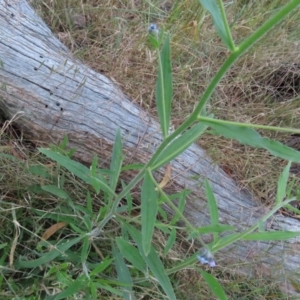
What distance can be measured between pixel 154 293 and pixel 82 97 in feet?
2.56

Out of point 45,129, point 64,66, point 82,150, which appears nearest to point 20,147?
point 45,129

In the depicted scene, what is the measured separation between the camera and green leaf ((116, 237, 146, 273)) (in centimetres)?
137

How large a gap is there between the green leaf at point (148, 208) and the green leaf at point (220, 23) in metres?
0.36

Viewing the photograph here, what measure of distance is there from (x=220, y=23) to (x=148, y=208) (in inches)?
17.2

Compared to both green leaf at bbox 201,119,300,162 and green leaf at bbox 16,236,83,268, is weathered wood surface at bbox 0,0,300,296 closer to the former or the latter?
green leaf at bbox 16,236,83,268

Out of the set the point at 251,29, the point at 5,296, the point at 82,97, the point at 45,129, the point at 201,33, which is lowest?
the point at 5,296

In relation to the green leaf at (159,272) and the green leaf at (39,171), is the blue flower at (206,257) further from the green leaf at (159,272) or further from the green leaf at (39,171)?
the green leaf at (39,171)

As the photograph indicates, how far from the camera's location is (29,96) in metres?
1.80

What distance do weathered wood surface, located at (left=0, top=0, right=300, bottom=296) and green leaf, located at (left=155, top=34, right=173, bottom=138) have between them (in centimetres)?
74

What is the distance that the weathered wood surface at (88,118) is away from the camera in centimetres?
181

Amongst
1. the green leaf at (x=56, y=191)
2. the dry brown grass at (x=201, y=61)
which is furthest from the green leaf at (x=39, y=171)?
the dry brown grass at (x=201, y=61)

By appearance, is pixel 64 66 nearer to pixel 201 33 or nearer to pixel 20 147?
pixel 20 147

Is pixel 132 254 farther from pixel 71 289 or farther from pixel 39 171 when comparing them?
pixel 39 171

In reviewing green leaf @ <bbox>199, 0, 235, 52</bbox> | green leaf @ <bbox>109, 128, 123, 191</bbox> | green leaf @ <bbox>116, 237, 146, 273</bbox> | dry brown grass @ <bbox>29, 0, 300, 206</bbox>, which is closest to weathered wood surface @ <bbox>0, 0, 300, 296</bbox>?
dry brown grass @ <bbox>29, 0, 300, 206</bbox>
